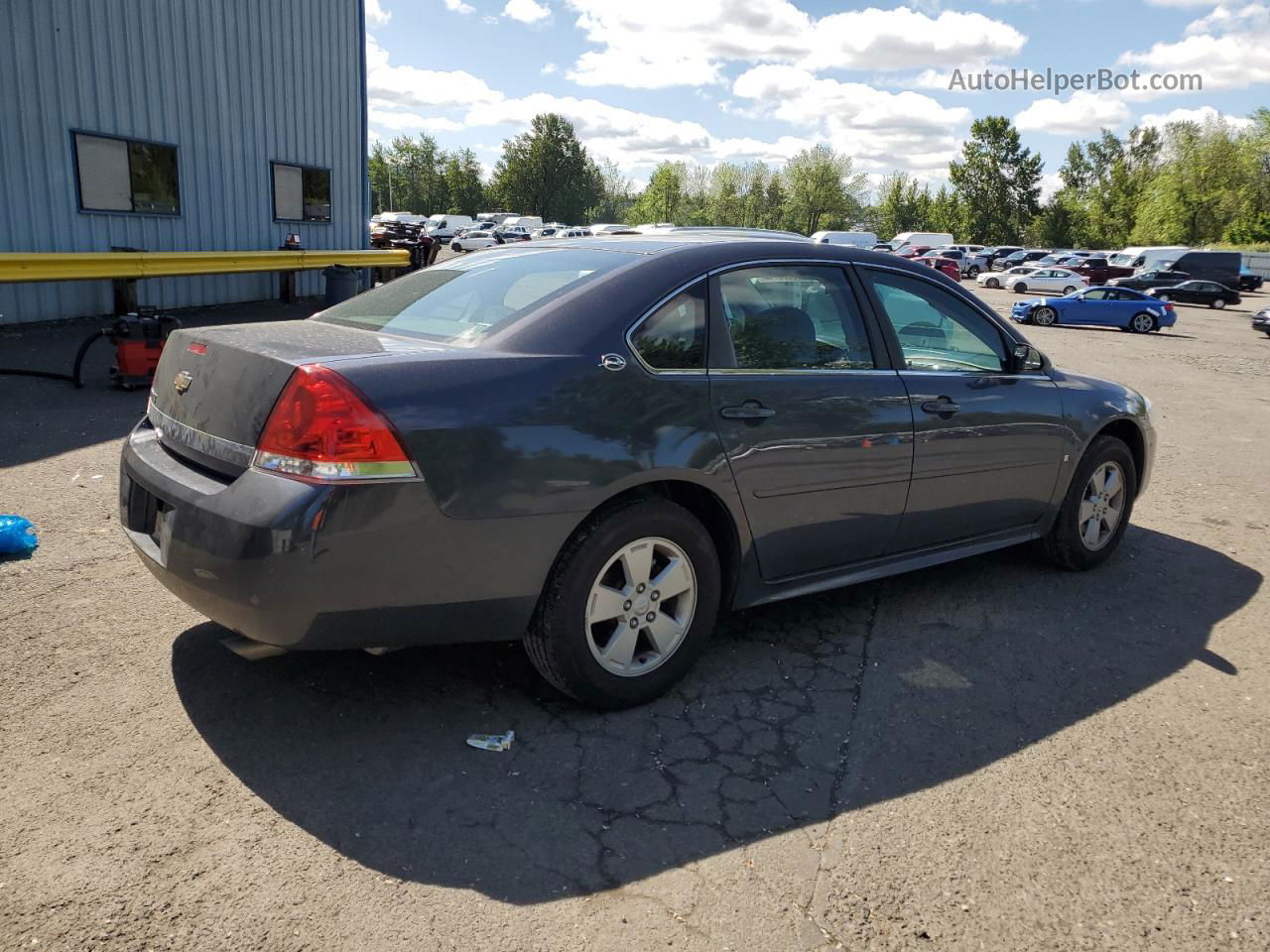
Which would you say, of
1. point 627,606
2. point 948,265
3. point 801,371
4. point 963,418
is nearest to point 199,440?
point 627,606

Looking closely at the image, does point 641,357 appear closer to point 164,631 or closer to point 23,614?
point 164,631

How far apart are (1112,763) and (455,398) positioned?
2522mm

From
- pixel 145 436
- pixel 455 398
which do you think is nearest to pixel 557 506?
pixel 455 398

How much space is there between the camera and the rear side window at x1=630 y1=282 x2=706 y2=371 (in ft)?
10.9

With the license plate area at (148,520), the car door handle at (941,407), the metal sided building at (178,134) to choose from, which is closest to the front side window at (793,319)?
the car door handle at (941,407)

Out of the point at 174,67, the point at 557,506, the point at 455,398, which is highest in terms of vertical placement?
the point at 174,67

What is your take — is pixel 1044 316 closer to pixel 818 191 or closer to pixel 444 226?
pixel 444 226

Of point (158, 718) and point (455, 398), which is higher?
point (455, 398)

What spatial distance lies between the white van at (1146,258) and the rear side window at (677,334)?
48811 mm

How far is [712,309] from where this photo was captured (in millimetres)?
3561

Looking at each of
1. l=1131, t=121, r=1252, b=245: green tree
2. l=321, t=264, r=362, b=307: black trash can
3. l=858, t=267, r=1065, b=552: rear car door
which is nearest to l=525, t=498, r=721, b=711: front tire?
l=858, t=267, r=1065, b=552: rear car door

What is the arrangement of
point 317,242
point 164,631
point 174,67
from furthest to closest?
point 317,242 < point 174,67 < point 164,631

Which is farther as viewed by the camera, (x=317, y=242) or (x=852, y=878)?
(x=317, y=242)

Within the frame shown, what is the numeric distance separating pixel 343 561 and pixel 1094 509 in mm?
4121
